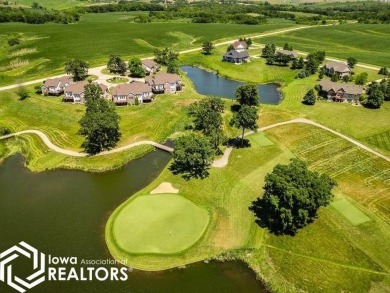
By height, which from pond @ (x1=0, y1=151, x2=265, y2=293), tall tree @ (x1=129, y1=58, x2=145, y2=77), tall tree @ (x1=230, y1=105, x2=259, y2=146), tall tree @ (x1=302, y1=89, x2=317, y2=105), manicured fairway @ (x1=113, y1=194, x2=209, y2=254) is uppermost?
tall tree @ (x1=230, y1=105, x2=259, y2=146)

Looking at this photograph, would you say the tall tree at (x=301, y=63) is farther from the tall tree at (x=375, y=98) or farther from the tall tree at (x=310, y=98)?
the tall tree at (x=375, y=98)

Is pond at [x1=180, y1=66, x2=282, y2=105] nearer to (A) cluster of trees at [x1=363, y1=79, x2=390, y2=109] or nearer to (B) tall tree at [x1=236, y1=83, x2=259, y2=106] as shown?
(B) tall tree at [x1=236, y1=83, x2=259, y2=106]

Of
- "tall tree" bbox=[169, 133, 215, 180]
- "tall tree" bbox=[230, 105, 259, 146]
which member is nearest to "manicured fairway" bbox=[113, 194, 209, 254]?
"tall tree" bbox=[169, 133, 215, 180]

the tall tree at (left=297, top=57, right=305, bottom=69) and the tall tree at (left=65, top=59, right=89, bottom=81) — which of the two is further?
the tall tree at (left=297, top=57, right=305, bottom=69)

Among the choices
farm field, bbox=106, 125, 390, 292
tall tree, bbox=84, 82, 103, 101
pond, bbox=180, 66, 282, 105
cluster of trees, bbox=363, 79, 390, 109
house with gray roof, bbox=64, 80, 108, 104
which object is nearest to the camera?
farm field, bbox=106, 125, 390, 292

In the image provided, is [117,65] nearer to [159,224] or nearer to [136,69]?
[136,69]

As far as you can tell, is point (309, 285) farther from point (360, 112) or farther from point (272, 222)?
point (360, 112)

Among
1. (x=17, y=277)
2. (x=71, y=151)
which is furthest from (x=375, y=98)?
(x=17, y=277)
